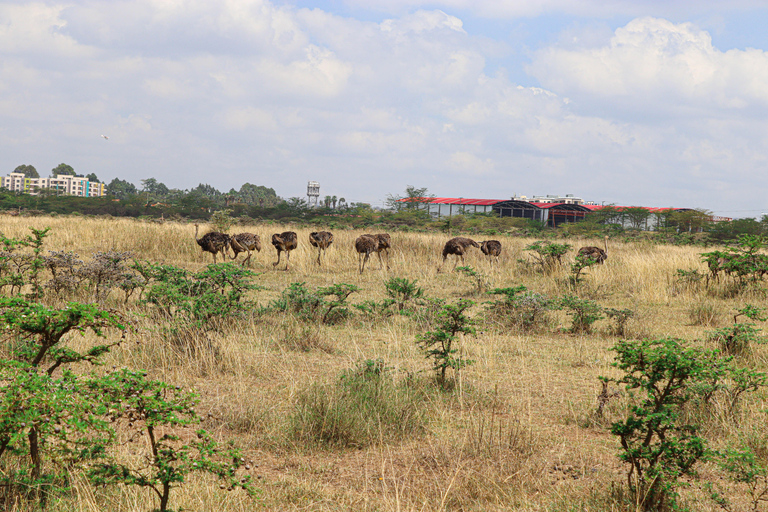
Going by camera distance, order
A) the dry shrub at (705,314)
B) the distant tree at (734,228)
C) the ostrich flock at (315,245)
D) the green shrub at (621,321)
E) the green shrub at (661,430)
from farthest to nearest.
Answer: the distant tree at (734,228) < the ostrich flock at (315,245) < the dry shrub at (705,314) < the green shrub at (621,321) < the green shrub at (661,430)

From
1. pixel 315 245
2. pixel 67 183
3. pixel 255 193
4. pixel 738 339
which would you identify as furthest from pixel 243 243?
pixel 67 183

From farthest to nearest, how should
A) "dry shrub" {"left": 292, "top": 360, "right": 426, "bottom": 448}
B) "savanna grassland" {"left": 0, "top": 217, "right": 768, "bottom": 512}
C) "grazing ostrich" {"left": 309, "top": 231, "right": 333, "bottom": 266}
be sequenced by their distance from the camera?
"grazing ostrich" {"left": 309, "top": 231, "right": 333, "bottom": 266}, "dry shrub" {"left": 292, "top": 360, "right": 426, "bottom": 448}, "savanna grassland" {"left": 0, "top": 217, "right": 768, "bottom": 512}

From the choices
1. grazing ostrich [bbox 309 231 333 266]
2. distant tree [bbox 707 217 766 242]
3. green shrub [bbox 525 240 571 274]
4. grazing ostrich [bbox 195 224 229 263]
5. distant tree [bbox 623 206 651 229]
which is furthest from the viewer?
distant tree [bbox 623 206 651 229]

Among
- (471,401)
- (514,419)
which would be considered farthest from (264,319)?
(514,419)

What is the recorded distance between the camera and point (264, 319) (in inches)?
311

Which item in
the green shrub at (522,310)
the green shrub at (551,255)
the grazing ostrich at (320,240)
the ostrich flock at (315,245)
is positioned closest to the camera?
the green shrub at (522,310)

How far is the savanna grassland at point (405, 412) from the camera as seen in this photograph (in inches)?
132

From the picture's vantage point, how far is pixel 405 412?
179 inches

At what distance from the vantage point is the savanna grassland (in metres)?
3.35

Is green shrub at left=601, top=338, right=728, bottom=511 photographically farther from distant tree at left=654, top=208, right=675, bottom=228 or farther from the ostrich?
distant tree at left=654, top=208, right=675, bottom=228

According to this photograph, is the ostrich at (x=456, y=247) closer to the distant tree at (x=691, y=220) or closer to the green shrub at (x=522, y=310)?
the green shrub at (x=522, y=310)

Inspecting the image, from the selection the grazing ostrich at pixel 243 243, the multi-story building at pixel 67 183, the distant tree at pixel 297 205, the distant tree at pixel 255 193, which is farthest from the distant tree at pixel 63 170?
the grazing ostrich at pixel 243 243

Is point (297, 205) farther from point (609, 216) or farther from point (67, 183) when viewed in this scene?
point (67, 183)

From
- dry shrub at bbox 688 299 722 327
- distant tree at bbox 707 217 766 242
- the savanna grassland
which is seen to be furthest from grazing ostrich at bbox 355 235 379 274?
distant tree at bbox 707 217 766 242
